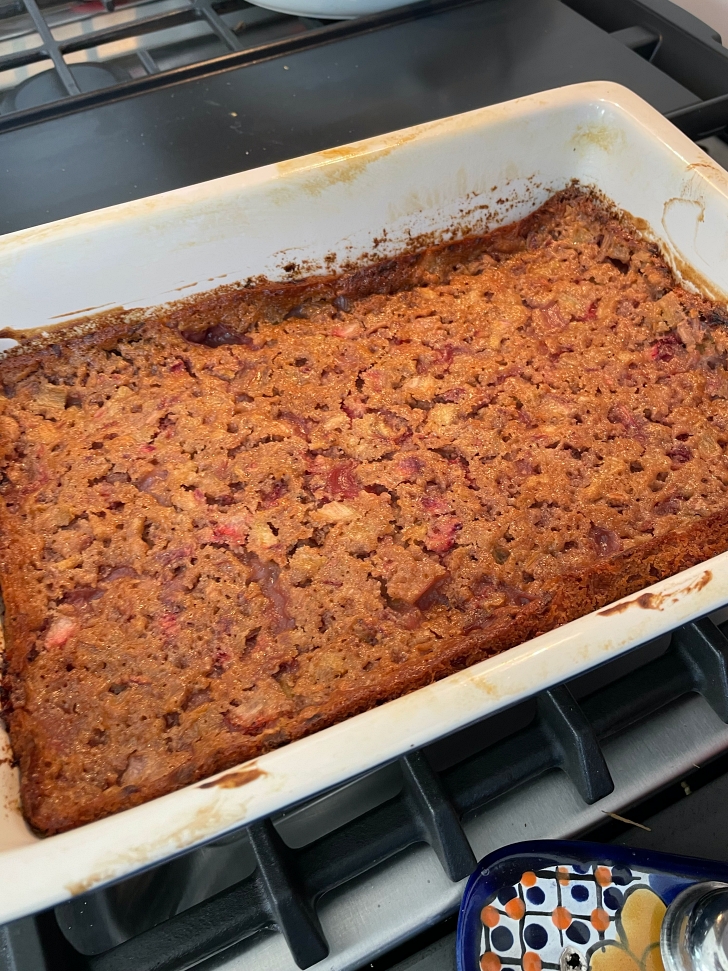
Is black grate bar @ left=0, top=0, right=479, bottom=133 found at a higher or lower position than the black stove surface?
higher

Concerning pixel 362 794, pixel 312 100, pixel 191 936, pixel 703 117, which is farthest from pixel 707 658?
pixel 312 100

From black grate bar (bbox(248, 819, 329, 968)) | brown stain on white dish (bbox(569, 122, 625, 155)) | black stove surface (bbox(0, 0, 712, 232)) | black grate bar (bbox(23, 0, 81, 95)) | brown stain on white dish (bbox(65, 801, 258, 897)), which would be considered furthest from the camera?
black grate bar (bbox(23, 0, 81, 95))

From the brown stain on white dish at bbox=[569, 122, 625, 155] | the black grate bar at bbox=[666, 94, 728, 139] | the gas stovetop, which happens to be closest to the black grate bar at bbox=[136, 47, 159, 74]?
the gas stovetop

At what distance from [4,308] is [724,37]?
1860 millimetres

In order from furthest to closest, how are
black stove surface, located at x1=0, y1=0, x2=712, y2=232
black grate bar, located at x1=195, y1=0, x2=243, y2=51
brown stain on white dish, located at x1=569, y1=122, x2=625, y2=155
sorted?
1. black grate bar, located at x1=195, y1=0, x2=243, y2=51
2. black stove surface, located at x1=0, y1=0, x2=712, y2=232
3. brown stain on white dish, located at x1=569, y1=122, x2=625, y2=155

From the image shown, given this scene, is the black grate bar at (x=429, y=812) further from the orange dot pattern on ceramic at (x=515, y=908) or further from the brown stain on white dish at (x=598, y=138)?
the brown stain on white dish at (x=598, y=138)

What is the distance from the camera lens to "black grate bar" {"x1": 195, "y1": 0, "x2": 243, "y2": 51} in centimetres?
164

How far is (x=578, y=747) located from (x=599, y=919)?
0.17 meters

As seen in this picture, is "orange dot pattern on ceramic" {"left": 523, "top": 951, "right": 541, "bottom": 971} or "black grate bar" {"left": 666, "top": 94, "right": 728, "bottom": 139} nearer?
"orange dot pattern on ceramic" {"left": 523, "top": 951, "right": 541, "bottom": 971}

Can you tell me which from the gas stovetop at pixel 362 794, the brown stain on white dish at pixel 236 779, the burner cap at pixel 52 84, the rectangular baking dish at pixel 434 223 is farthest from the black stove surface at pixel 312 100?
the brown stain on white dish at pixel 236 779

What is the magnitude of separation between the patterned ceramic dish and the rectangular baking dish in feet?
0.69

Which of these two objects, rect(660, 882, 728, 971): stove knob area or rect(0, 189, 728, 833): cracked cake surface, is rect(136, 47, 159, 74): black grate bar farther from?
rect(660, 882, 728, 971): stove knob area

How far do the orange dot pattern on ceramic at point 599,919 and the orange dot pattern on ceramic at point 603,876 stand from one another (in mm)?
24

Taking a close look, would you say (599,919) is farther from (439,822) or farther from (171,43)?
(171,43)
